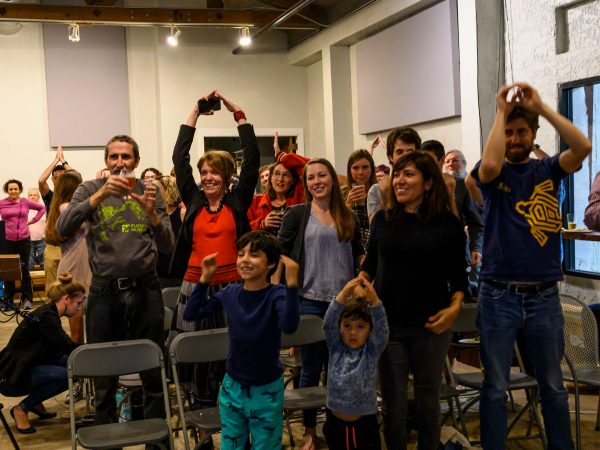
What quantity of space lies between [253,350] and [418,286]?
709 millimetres

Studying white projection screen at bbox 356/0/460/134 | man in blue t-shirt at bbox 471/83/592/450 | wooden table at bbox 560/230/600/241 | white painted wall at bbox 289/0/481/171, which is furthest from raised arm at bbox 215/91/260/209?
white projection screen at bbox 356/0/460/134

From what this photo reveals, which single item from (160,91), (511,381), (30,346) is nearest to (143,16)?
(160,91)

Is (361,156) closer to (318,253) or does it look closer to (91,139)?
(318,253)

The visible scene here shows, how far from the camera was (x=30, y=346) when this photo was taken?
4145 millimetres

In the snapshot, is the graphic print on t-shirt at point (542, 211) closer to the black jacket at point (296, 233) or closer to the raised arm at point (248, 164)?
the black jacket at point (296, 233)

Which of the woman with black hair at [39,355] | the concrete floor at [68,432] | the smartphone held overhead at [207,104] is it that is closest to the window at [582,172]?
the concrete floor at [68,432]

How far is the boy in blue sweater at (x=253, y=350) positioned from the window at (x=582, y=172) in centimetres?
345

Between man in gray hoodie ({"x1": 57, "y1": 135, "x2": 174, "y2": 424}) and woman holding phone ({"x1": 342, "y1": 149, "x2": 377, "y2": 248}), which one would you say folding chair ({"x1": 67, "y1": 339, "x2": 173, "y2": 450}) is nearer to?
man in gray hoodie ({"x1": 57, "y1": 135, "x2": 174, "y2": 424})

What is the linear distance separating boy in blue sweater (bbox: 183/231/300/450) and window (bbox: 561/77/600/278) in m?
3.45

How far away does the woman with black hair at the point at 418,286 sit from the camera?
112 inches

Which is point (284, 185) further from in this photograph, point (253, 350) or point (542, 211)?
point (542, 211)

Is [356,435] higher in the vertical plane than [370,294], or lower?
lower

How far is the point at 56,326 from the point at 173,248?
109 cm

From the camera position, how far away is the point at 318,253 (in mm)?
3520
